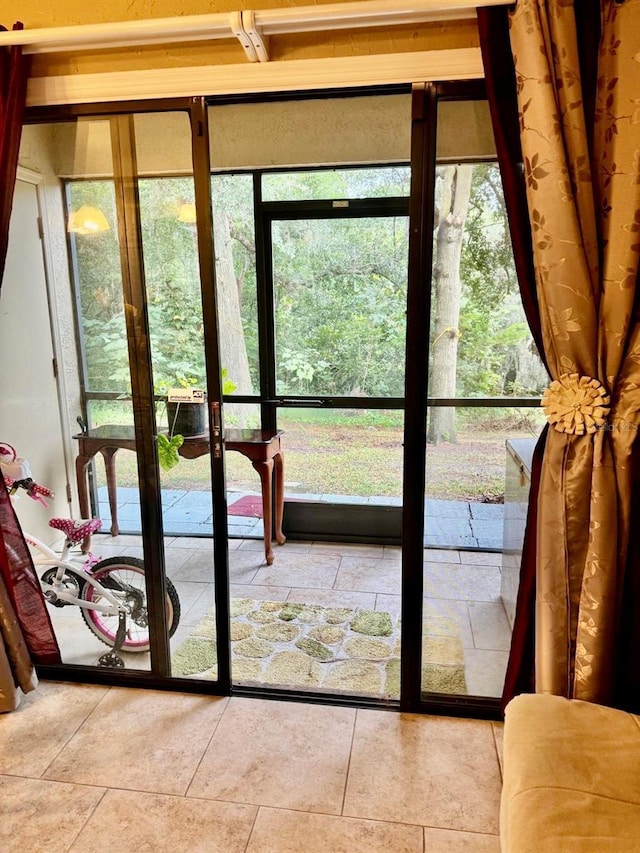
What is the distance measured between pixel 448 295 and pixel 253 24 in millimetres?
1025

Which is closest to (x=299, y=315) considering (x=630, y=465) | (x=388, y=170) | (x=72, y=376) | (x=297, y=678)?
(x=388, y=170)

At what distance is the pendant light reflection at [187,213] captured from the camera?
2021mm

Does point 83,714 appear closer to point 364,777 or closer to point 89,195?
point 364,777

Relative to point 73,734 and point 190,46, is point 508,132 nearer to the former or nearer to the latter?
point 190,46

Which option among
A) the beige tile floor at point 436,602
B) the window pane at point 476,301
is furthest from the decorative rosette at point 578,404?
the beige tile floor at point 436,602

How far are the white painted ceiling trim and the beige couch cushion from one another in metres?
1.86

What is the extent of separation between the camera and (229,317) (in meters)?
3.69

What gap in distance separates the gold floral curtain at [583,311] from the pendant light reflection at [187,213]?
1121 millimetres

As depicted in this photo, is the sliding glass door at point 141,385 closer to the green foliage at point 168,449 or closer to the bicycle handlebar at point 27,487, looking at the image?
the green foliage at point 168,449

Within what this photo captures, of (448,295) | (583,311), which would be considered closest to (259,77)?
(448,295)

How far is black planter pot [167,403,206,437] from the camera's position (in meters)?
2.18

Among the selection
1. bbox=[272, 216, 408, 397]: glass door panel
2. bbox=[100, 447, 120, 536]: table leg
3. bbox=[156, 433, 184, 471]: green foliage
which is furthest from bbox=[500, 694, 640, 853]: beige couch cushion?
bbox=[272, 216, 408, 397]: glass door panel

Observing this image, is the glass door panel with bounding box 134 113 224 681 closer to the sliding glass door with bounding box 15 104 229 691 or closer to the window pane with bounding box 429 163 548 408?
the sliding glass door with bounding box 15 104 229 691

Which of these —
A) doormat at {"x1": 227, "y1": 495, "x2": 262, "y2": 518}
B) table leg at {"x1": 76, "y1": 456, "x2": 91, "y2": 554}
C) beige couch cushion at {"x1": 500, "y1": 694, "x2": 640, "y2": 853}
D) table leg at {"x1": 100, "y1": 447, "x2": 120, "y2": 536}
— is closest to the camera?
beige couch cushion at {"x1": 500, "y1": 694, "x2": 640, "y2": 853}
